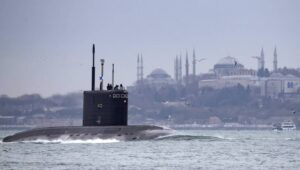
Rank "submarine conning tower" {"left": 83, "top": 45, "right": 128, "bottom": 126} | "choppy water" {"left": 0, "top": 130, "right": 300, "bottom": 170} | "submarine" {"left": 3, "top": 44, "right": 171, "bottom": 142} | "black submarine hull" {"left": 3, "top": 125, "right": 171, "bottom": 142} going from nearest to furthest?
1. "choppy water" {"left": 0, "top": 130, "right": 300, "bottom": 170}
2. "black submarine hull" {"left": 3, "top": 125, "right": 171, "bottom": 142}
3. "submarine" {"left": 3, "top": 44, "right": 171, "bottom": 142}
4. "submarine conning tower" {"left": 83, "top": 45, "right": 128, "bottom": 126}

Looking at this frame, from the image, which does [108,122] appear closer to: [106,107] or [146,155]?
[106,107]

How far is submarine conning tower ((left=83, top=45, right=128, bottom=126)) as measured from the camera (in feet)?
193

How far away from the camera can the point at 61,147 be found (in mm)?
55281

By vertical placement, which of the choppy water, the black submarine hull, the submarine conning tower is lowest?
the choppy water

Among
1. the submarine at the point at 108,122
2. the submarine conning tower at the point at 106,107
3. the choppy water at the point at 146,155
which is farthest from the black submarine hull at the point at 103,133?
the submarine conning tower at the point at 106,107

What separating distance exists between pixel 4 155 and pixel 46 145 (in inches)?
287

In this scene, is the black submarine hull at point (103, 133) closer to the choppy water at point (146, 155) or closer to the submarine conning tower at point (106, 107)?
the choppy water at point (146, 155)

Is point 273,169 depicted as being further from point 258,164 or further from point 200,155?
point 200,155

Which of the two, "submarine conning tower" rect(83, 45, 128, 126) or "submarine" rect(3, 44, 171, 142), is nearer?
"submarine" rect(3, 44, 171, 142)

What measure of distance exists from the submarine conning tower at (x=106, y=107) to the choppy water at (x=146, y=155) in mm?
1521

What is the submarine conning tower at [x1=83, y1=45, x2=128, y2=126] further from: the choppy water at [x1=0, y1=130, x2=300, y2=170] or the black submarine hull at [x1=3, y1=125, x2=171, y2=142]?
the choppy water at [x1=0, y1=130, x2=300, y2=170]

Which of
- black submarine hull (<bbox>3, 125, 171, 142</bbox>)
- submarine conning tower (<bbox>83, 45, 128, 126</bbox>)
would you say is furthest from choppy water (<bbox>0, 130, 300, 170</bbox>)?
submarine conning tower (<bbox>83, 45, 128, 126</bbox>)

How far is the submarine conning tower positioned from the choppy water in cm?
152

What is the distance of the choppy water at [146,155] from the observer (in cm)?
4388
